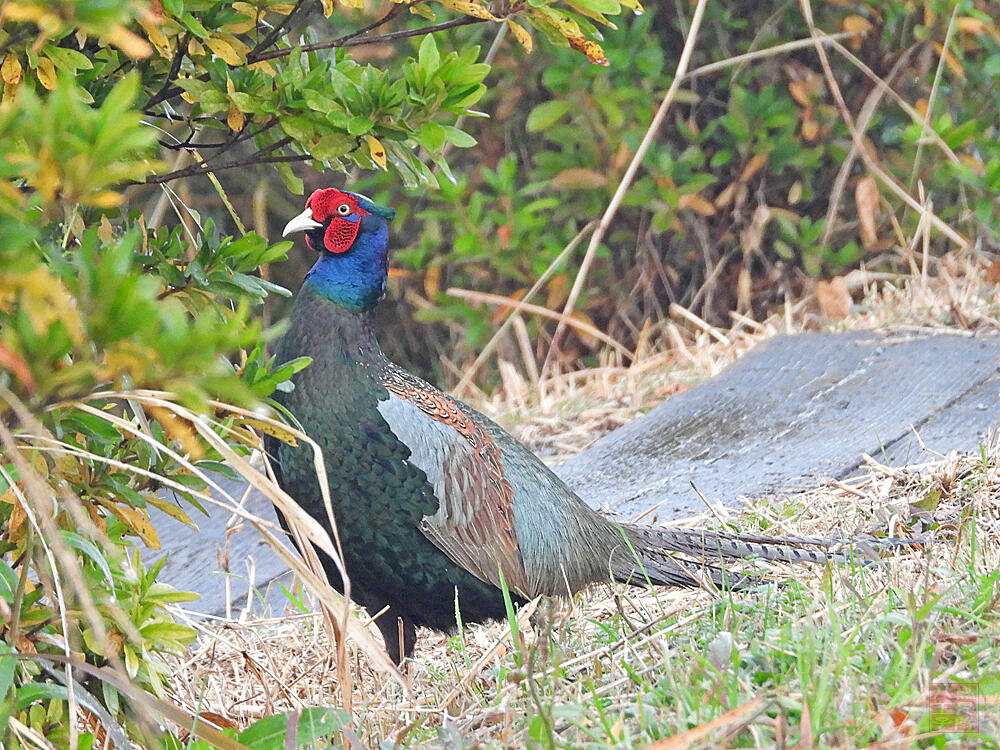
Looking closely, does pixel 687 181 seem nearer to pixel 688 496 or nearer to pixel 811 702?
pixel 688 496

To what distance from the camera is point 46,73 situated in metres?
1.97

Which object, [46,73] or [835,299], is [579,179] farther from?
[46,73]

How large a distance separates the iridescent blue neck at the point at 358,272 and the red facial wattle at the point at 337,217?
0.05 feet

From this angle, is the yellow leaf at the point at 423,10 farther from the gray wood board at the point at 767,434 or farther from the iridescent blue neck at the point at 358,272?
the gray wood board at the point at 767,434

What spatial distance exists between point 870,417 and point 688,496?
724mm

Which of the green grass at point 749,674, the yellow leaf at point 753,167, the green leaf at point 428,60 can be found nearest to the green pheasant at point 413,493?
the green grass at point 749,674

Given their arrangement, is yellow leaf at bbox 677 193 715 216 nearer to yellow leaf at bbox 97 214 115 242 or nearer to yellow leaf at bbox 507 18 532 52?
yellow leaf at bbox 507 18 532 52

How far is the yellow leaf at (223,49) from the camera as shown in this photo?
7.23 feet

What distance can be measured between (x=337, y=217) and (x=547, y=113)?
2.55 m

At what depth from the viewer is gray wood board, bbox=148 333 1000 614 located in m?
3.78

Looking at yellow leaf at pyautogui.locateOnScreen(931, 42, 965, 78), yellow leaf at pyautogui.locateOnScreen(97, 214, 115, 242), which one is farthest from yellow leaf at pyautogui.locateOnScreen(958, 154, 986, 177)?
yellow leaf at pyautogui.locateOnScreen(97, 214, 115, 242)

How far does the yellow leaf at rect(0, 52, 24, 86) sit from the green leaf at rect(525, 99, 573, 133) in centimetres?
366

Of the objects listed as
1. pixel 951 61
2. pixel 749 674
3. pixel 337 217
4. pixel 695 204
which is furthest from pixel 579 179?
pixel 749 674

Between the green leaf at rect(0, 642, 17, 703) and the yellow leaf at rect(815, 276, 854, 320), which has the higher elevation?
the green leaf at rect(0, 642, 17, 703)
